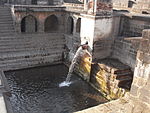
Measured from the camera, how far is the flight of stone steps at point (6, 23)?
1250cm

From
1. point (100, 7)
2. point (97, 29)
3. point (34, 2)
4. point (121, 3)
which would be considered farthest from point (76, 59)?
point (34, 2)

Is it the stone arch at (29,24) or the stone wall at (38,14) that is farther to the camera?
the stone arch at (29,24)

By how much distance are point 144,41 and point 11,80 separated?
7578 mm

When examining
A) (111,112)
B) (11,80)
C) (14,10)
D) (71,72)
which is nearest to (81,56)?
(71,72)

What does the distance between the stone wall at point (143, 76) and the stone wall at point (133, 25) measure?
629 centimetres

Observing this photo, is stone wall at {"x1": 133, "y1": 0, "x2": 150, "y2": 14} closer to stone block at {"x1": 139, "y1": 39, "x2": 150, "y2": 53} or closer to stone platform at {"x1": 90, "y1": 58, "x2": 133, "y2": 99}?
stone platform at {"x1": 90, "y1": 58, "x2": 133, "y2": 99}

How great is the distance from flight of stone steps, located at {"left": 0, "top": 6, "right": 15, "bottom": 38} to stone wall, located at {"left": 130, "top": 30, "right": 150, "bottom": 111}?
34.1 ft

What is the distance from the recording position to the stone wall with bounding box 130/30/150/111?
3.54m

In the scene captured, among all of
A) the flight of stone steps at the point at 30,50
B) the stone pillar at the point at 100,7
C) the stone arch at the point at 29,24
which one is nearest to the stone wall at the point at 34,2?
the stone arch at the point at 29,24

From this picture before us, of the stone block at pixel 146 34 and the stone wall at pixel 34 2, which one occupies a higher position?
the stone wall at pixel 34 2

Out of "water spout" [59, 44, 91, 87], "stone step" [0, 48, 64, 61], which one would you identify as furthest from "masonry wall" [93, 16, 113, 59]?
"stone step" [0, 48, 64, 61]

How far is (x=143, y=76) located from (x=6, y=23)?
11.5 metres

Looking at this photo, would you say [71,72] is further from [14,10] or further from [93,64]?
[14,10]

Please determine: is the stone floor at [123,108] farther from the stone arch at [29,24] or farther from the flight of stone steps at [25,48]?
the stone arch at [29,24]
